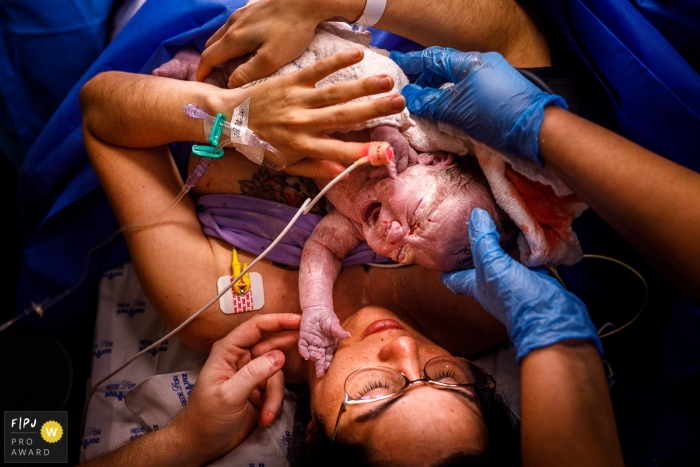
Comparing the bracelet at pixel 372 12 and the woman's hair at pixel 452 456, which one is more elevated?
the bracelet at pixel 372 12

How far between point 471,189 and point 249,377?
0.84m

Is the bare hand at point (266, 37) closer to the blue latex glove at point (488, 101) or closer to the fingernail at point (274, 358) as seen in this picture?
the blue latex glove at point (488, 101)

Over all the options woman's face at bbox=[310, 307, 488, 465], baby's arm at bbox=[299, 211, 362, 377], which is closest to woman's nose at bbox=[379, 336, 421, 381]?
woman's face at bbox=[310, 307, 488, 465]

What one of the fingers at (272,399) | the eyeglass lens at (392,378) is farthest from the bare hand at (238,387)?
the eyeglass lens at (392,378)

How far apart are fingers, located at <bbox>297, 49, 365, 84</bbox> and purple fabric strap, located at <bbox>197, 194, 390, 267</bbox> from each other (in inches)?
20.3

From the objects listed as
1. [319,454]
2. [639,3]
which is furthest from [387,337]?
[639,3]

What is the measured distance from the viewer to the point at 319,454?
1330 mm

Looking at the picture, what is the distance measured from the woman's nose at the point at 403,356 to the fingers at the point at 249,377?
0.36 m

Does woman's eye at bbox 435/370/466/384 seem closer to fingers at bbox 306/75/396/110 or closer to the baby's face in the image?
the baby's face

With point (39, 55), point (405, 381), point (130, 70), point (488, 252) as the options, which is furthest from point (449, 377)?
point (39, 55)

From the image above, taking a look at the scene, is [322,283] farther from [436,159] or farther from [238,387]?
[436,159]

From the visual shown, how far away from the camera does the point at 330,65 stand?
4.06ft

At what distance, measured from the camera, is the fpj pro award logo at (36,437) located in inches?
67.0

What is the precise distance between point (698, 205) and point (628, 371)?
1.07 m
